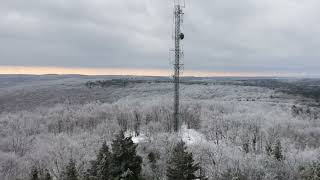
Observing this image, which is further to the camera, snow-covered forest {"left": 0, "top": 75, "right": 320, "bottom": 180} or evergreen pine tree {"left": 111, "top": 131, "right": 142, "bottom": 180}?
snow-covered forest {"left": 0, "top": 75, "right": 320, "bottom": 180}

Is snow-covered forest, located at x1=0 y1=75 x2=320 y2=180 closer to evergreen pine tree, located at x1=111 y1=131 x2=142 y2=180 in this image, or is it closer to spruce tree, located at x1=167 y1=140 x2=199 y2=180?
spruce tree, located at x1=167 y1=140 x2=199 y2=180

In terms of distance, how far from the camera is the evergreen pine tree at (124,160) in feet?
96.3

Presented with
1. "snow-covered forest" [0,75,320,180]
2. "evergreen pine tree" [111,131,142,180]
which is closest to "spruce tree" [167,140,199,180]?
"evergreen pine tree" [111,131,142,180]

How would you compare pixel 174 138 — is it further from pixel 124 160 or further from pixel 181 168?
pixel 181 168

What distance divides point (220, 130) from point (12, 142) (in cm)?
5186

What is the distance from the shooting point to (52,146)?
8125 centimetres

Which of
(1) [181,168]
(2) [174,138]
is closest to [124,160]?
(1) [181,168]

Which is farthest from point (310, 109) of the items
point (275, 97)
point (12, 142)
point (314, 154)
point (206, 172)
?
point (12, 142)

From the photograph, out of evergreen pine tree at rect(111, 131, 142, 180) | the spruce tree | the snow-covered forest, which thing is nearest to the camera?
the spruce tree

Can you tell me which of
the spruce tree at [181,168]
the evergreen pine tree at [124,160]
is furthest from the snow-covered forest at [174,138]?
the evergreen pine tree at [124,160]

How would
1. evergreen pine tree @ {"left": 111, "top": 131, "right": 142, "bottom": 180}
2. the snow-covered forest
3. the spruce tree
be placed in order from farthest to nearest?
the snow-covered forest
evergreen pine tree @ {"left": 111, "top": 131, "right": 142, "bottom": 180}
the spruce tree

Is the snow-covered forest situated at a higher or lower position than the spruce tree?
lower

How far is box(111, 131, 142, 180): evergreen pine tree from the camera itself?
96.3 feet

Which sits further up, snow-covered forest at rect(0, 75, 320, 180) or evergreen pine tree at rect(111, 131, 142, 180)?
evergreen pine tree at rect(111, 131, 142, 180)
